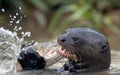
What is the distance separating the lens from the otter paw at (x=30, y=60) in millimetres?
4383

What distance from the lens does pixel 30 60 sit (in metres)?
4.43

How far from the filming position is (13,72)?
439 cm

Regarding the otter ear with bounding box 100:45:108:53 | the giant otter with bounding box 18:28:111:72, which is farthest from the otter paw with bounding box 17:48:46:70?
the otter ear with bounding box 100:45:108:53

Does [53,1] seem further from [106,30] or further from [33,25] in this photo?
[106,30]

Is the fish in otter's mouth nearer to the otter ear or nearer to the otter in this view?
the otter

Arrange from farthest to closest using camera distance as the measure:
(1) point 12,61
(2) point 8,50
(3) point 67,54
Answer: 1. (2) point 8,50
2. (1) point 12,61
3. (3) point 67,54

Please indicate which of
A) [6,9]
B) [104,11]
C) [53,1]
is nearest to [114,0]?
[104,11]

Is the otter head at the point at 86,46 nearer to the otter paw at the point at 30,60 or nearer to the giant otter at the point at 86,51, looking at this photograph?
the giant otter at the point at 86,51

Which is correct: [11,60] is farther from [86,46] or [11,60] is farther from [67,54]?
[86,46]

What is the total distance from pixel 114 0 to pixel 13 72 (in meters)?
5.55

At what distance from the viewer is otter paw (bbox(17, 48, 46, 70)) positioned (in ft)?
14.4

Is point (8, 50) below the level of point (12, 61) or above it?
above

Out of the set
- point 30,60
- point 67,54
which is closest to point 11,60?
point 30,60

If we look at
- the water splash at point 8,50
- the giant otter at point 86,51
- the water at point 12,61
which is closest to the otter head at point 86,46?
the giant otter at point 86,51
